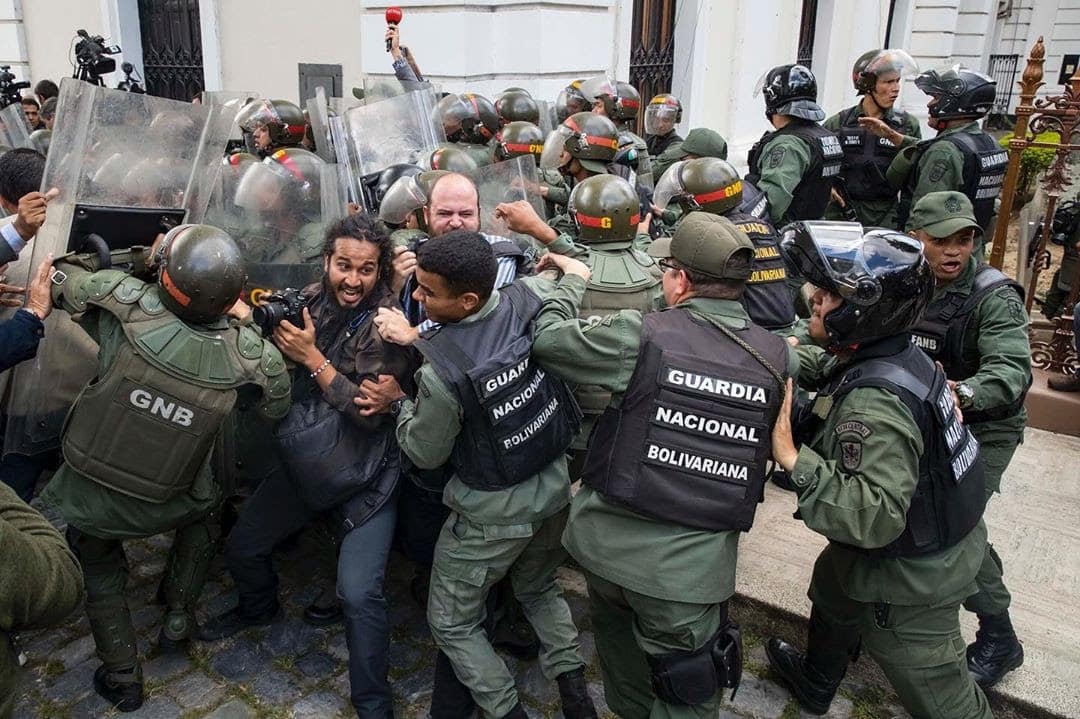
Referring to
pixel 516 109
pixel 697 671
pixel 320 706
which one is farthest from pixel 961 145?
pixel 320 706

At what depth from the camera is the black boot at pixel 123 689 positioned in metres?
3.28

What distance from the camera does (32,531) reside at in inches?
81.9

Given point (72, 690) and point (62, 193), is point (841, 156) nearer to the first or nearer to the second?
point (62, 193)

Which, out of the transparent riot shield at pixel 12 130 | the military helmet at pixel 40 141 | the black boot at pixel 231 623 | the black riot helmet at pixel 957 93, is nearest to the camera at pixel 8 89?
the military helmet at pixel 40 141

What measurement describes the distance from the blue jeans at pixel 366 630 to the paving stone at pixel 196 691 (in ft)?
2.10

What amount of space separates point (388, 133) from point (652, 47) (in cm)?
739

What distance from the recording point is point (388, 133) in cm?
492

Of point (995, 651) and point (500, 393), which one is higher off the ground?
point (500, 393)

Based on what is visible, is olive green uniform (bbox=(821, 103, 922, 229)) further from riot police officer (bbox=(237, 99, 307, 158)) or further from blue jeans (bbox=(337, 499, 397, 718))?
blue jeans (bbox=(337, 499, 397, 718))

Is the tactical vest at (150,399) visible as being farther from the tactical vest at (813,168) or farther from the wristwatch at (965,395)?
the tactical vest at (813,168)

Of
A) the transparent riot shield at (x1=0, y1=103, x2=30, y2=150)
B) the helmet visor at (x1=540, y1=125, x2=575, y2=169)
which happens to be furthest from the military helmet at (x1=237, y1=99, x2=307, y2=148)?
the helmet visor at (x1=540, y1=125, x2=575, y2=169)

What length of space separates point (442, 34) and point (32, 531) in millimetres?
7802

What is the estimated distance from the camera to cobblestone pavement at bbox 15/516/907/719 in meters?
3.34

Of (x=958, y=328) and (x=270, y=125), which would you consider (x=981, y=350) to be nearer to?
(x=958, y=328)
